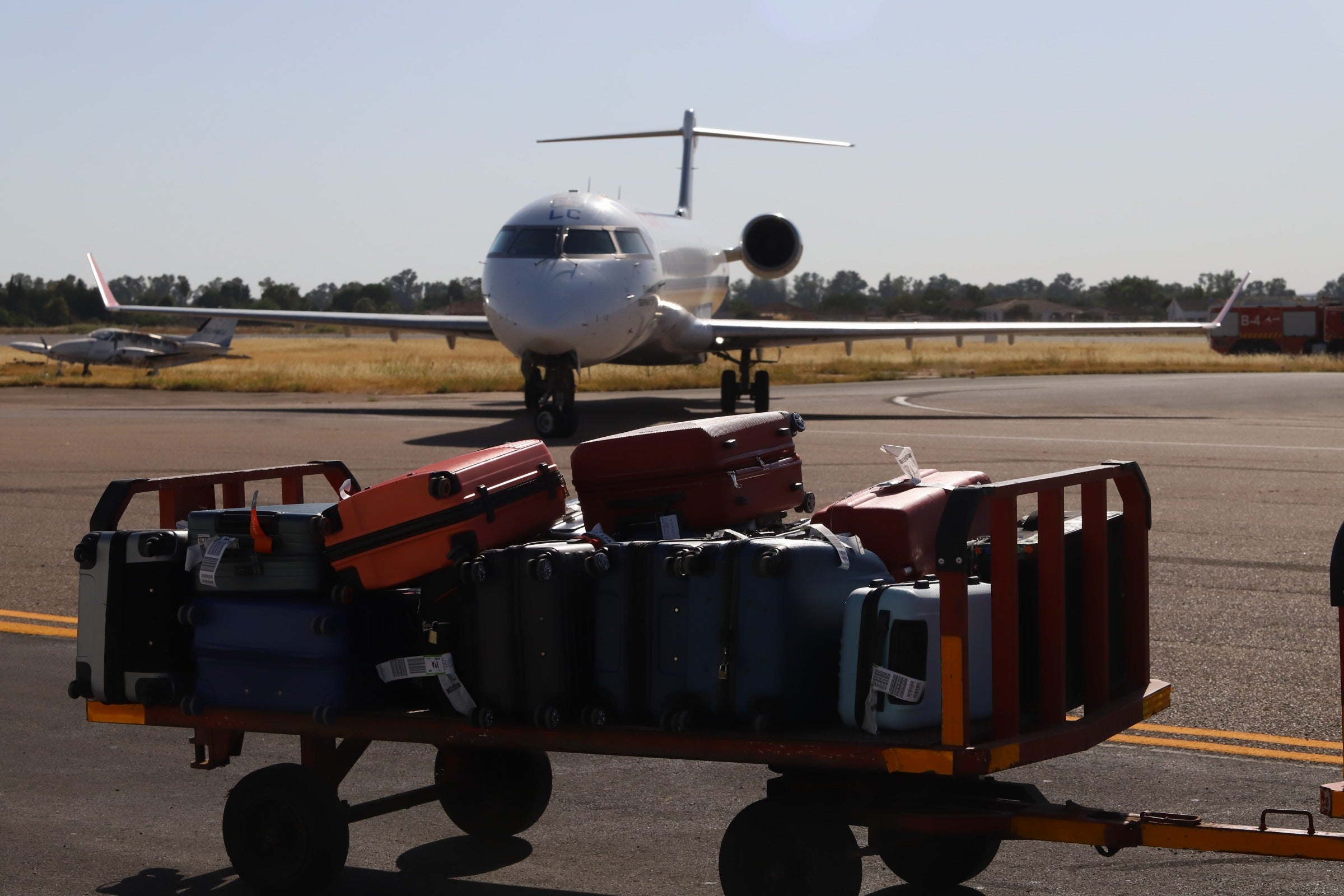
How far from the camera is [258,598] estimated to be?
4.35 metres

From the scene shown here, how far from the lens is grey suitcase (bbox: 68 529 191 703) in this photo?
4.36m

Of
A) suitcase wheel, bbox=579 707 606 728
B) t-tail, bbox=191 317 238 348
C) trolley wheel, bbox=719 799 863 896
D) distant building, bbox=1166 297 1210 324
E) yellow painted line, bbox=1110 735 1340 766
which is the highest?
distant building, bbox=1166 297 1210 324

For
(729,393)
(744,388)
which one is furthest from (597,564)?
(744,388)

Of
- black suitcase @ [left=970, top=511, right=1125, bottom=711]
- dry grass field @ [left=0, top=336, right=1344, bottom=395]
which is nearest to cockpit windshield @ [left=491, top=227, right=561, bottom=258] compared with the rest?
dry grass field @ [left=0, top=336, right=1344, bottom=395]

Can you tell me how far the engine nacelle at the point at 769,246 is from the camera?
93.7 ft

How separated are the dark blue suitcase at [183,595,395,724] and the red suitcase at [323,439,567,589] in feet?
0.55

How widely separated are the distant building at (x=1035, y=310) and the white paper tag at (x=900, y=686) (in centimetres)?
14722

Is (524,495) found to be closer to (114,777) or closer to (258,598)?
(258,598)

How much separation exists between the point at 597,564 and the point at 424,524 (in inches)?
22.1

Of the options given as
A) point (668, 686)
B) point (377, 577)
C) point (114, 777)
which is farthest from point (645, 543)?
point (114, 777)

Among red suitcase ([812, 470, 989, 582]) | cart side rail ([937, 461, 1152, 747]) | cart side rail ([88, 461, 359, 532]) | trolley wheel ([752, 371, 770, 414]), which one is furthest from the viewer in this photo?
trolley wheel ([752, 371, 770, 414])

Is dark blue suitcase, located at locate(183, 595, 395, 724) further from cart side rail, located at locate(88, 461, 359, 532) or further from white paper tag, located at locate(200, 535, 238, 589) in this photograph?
cart side rail, located at locate(88, 461, 359, 532)

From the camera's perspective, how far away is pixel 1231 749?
5.50 m

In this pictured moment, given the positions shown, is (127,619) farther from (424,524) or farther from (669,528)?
(669,528)
